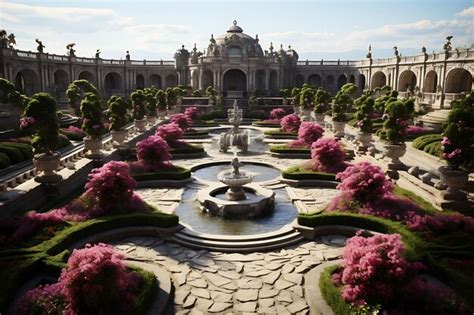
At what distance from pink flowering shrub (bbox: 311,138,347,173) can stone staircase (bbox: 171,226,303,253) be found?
8.71m

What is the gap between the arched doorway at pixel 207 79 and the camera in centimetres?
7609

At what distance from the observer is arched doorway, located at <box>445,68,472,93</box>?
52.9 metres

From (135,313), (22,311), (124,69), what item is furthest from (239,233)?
(124,69)

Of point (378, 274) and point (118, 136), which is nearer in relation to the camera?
point (378, 274)

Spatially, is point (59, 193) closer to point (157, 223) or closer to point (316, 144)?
point (157, 223)

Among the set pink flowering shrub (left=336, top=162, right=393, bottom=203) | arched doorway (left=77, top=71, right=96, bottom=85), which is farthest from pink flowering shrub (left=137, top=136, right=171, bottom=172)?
arched doorway (left=77, top=71, right=96, bottom=85)

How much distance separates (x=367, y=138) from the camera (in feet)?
91.1

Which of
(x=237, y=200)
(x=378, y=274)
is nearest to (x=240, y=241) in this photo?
(x=237, y=200)

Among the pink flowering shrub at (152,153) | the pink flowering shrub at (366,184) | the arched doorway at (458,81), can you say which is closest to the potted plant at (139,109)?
the pink flowering shrub at (152,153)

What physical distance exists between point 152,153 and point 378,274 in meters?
17.5

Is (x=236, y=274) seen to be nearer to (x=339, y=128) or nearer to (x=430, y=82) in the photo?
(x=339, y=128)

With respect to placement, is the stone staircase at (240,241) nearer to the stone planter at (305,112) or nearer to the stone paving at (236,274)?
the stone paving at (236,274)

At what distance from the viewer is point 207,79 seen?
77312 millimetres

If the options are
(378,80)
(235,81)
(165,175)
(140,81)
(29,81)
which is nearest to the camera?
(165,175)
